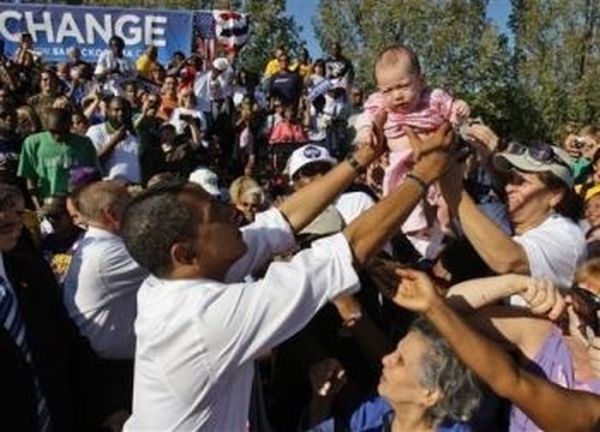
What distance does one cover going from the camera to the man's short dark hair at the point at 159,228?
2834 millimetres

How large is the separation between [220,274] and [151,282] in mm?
237

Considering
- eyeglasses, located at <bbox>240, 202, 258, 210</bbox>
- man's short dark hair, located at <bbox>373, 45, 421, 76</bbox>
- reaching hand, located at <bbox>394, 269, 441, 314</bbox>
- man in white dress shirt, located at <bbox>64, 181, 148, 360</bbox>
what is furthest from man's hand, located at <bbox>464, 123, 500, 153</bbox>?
eyeglasses, located at <bbox>240, 202, 258, 210</bbox>

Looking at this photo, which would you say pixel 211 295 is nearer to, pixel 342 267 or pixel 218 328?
pixel 218 328

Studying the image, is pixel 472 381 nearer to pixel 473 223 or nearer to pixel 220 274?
pixel 473 223

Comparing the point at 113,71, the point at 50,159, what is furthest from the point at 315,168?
the point at 113,71

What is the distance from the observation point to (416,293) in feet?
8.86

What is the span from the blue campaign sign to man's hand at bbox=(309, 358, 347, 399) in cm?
1564

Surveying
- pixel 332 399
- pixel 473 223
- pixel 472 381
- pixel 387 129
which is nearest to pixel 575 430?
pixel 472 381

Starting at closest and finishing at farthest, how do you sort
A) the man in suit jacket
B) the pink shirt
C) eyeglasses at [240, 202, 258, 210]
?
the man in suit jacket
the pink shirt
eyeglasses at [240, 202, 258, 210]

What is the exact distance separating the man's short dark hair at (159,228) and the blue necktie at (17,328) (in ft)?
3.32

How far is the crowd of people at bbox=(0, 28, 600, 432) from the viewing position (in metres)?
2.75

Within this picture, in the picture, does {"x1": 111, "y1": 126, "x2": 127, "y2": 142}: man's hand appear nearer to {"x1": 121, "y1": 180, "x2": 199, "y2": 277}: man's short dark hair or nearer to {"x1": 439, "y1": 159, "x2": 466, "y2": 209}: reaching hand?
{"x1": 439, "y1": 159, "x2": 466, "y2": 209}: reaching hand

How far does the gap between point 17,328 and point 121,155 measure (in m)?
6.45

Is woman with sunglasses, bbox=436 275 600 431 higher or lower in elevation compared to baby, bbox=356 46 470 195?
lower
